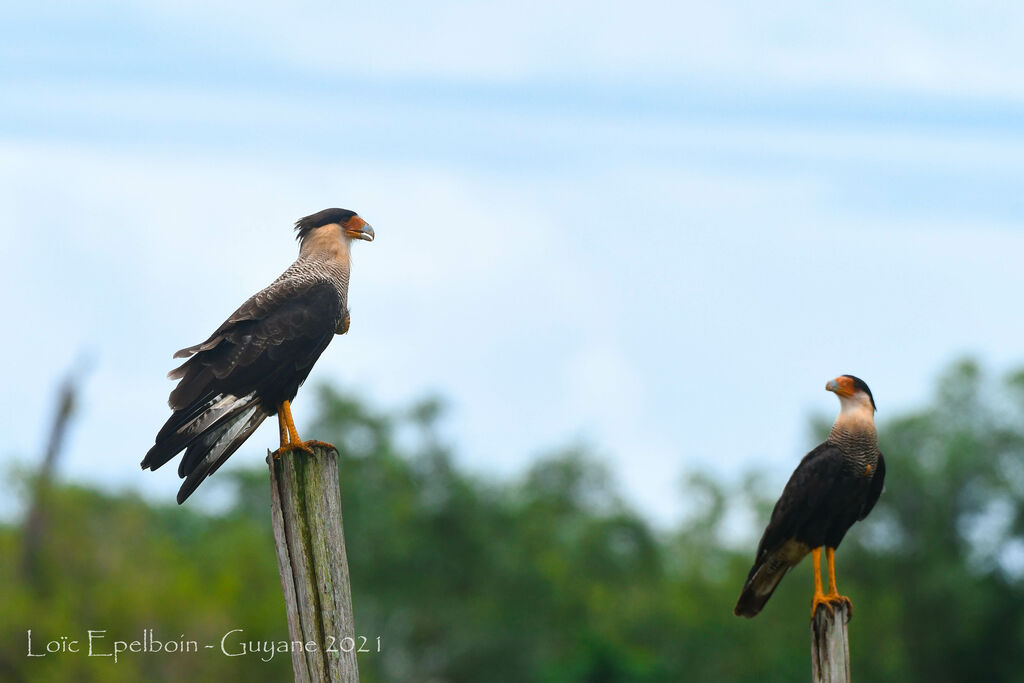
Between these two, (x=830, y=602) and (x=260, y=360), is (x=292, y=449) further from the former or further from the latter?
(x=830, y=602)

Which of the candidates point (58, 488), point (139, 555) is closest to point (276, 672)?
point (139, 555)

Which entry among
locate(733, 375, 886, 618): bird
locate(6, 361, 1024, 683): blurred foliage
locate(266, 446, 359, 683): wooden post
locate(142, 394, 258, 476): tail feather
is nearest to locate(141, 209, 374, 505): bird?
locate(142, 394, 258, 476): tail feather

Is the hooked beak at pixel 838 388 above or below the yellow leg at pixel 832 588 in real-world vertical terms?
above

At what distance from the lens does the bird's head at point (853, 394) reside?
258 inches

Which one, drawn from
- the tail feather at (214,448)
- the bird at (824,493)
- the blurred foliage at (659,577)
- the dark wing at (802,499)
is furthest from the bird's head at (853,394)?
the blurred foliage at (659,577)

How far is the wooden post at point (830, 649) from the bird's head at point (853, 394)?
46.5 inches

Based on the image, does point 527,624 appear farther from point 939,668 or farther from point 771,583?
point 771,583

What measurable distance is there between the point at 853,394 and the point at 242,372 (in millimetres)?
3262

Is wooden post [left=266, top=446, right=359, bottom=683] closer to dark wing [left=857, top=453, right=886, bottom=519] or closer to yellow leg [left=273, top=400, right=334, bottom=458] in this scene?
yellow leg [left=273, top=400, right=334, bottom=458]

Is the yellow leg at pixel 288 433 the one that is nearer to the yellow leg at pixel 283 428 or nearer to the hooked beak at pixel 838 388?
the yellow leg at pixel 283 428

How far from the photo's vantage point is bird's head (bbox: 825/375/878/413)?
6.56 m

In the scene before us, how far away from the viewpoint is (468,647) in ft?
129

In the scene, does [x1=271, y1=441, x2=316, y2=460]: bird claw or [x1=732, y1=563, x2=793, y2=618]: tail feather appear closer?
[x1=271, y1=441, x2=316, y2=460]: bird claw

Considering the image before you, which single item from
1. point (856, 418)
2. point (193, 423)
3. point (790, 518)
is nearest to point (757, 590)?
point (790, 518)
